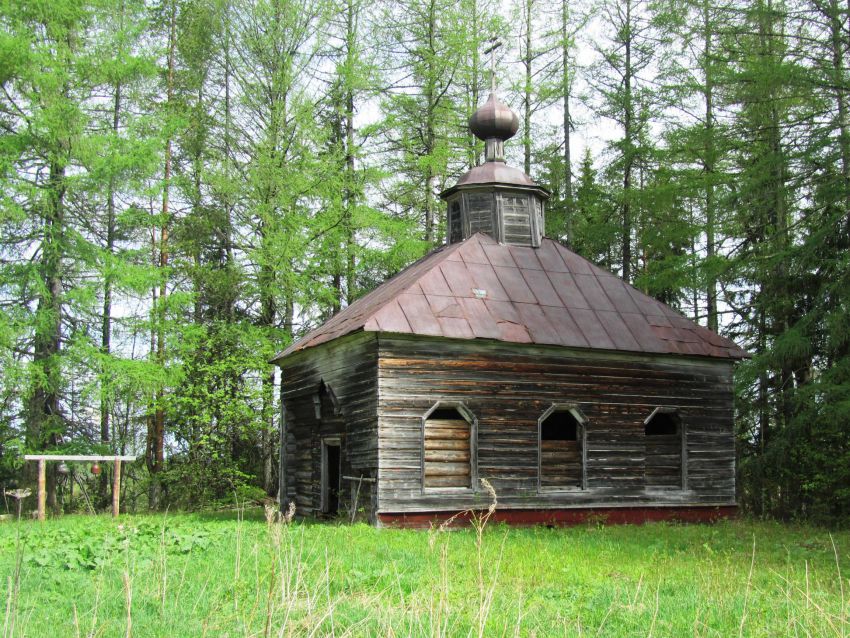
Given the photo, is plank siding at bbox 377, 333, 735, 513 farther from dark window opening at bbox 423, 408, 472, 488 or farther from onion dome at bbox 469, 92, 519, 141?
onion dome at bbox 469, 92, 519, 141

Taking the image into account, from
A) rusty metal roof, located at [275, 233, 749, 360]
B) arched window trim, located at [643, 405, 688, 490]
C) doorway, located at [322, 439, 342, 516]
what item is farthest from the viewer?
arched window trim, located at [643, 405, 688, 490]

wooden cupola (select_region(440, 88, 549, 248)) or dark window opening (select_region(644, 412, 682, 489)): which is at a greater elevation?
wooden cupola (select_region(440, 88, 549, 248))

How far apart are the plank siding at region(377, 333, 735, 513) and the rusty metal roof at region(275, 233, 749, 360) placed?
301mm

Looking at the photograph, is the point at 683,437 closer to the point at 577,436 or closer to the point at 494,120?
the point at 577,436

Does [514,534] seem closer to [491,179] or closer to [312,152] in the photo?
[491,179]

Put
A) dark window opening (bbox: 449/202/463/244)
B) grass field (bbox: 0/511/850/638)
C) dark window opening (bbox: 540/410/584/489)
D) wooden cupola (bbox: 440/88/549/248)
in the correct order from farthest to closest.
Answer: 1. dark window opening (bbox: 449/202/463/244)
2. wooden cupola (bbox: 440/88/549/248)
3. dark window opening (bbox: 540/410/584/489)
4. grass field (bbox: 0/511/850/638)

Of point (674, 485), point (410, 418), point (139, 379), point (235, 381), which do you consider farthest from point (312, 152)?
point (674, 485)

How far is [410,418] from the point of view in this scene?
48.6ft

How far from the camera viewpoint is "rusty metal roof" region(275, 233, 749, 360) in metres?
15.3

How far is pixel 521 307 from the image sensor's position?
648 inches

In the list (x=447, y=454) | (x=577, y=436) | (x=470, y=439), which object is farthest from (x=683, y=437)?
(x=447, y=454)

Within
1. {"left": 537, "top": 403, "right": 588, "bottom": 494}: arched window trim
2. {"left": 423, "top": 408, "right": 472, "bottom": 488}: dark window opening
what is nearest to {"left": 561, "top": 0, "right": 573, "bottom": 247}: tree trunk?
{"left": 537, "top": 403, "right": 588, "bottom": 494}: arched window trim

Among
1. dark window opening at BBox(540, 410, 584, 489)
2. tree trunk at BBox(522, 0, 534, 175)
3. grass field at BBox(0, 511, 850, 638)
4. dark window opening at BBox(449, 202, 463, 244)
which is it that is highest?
tree trunk at BBox(522, 0, 534, 175)

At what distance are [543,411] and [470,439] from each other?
5.02ft
